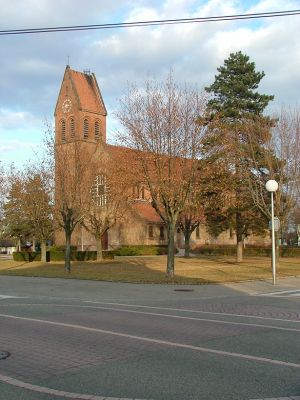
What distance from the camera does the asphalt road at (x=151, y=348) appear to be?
599 cm

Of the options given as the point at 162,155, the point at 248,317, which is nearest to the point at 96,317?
the point at 248,317

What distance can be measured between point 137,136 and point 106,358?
54.4 ft

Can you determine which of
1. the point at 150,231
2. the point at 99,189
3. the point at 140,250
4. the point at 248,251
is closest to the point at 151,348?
the point at 99,189

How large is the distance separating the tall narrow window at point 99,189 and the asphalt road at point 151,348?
19.8m

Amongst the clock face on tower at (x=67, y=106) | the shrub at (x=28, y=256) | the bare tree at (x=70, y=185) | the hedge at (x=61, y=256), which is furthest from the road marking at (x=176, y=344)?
the clock face on tower at (x=67, y=106)

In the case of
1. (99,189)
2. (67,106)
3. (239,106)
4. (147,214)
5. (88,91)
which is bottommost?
(147,214)

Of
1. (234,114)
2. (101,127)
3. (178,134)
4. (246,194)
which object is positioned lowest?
(246,194)

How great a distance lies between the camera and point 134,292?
60.7ft

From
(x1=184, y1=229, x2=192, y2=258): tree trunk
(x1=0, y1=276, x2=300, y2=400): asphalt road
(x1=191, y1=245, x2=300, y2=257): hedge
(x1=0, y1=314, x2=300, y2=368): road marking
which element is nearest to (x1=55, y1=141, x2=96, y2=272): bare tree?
(x1=0, y1=276, x2=300, y2=400): asphalt road

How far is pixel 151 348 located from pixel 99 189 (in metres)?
29.9

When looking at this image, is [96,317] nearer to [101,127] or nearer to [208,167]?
[208,167]

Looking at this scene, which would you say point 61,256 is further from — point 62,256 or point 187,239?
point 187,239

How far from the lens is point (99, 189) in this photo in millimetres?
37812

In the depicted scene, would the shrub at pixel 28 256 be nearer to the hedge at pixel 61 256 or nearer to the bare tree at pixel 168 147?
the hedge at pixel 61 256
